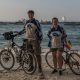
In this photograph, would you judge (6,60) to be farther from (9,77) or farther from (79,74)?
(79,74)

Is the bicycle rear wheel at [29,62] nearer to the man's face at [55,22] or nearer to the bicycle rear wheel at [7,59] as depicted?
the bicycle rear wheel at [7,59]

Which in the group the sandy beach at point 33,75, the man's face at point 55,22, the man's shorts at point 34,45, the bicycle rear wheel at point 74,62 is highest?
the man's face at point 55,22

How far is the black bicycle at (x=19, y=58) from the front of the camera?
922 cm

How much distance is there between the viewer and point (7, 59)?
971cm

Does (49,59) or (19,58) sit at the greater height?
(19,58)

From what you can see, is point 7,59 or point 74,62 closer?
point 74,62

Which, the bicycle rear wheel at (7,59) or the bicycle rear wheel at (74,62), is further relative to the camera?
the bicycle rear wheel at (7,59)

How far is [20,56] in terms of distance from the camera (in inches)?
373

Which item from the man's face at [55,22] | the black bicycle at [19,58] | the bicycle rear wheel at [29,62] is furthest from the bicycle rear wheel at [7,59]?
the man's face at [55,22]

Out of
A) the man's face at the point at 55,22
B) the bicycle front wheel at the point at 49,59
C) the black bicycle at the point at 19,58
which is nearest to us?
the man's face at the point at 55,22

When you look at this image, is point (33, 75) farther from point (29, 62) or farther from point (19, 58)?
point (19, 58)

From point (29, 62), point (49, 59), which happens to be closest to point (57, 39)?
point (29, 62)

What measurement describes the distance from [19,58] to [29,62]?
0.38 m

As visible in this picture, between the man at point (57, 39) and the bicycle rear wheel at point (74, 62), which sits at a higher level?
the man at point (57, 39)
